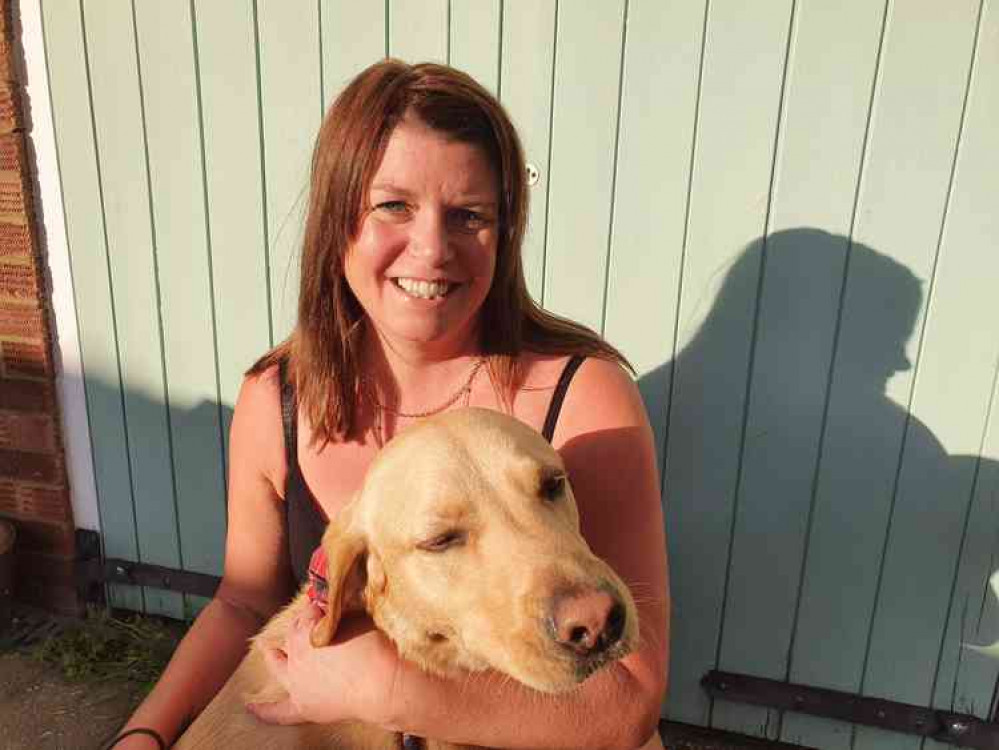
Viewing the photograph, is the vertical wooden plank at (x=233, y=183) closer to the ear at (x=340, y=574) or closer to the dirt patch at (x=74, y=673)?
the dirt patch at (x=74, y=673)

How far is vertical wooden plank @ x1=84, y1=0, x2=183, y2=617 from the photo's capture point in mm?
2650

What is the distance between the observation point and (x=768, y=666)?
2795mm

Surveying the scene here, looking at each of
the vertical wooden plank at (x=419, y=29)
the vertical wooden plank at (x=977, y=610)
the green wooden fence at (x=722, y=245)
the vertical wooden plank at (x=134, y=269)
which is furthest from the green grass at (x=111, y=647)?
the vertical wooden plank at (x=977, y=610)

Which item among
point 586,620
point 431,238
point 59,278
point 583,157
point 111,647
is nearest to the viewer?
point 586,620

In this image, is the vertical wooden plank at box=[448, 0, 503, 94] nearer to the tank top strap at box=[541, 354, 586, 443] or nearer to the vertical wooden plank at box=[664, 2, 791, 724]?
the vertical wooden plank at box=[664, 2, 791, 724]

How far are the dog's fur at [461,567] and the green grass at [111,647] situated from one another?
73.0 inches

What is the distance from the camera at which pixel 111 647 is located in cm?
326

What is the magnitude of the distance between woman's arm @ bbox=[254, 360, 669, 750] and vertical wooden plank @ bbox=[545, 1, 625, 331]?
3.21ft

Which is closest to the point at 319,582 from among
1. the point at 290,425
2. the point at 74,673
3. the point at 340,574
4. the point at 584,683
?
the point at 340,574

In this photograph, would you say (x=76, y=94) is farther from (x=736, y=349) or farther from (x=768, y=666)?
(x=768, y=666)

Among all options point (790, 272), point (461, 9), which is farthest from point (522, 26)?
point (790, 272)

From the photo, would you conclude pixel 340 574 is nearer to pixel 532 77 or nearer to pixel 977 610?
pixel 532 77

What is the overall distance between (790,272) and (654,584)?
50.9 inches

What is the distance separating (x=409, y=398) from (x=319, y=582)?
51 centimetres
